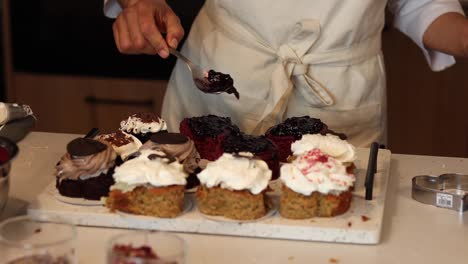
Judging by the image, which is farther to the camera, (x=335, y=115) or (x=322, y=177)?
(x=335, y=115)

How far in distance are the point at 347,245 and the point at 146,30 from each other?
1.84 ft

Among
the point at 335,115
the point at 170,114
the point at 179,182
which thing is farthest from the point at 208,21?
the point at 179,182

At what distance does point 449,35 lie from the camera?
1.79 meters

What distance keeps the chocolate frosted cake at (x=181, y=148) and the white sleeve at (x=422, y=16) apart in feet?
2.26

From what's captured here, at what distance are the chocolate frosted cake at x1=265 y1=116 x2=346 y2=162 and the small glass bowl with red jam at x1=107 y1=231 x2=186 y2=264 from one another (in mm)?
470

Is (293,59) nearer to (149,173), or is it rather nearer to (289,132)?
(289,132)

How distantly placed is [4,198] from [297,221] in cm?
41

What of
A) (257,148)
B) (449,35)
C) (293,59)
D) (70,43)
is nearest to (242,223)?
(257,148)

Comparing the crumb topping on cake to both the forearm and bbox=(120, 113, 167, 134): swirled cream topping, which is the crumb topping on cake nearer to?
bbox=(120, 113, 167, 134): swirled cream topping

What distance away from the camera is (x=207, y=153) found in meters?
1.47

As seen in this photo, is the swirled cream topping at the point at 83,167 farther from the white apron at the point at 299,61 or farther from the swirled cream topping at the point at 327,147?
the white apron at the point at 299,61

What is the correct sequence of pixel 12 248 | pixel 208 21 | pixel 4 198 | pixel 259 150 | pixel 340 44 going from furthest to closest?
pixel 208 21 < pixel 340 44 < pixel 259 150 < pixel 4 198 < pixel 12 248

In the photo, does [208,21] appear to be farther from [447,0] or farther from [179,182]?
[179,182]

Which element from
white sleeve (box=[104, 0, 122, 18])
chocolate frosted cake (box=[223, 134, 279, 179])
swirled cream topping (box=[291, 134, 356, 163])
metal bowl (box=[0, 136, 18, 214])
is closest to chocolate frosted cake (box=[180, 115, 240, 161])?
chocolate frosted cake (box=[223, 134, 279, 179])
